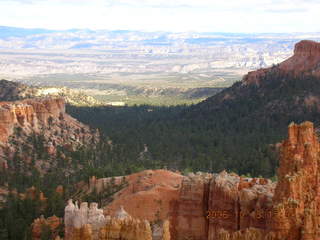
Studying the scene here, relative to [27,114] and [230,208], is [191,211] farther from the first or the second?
[27,114]

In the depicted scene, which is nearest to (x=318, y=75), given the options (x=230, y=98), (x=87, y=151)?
(x=230, y=98)

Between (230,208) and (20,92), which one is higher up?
(230,208)

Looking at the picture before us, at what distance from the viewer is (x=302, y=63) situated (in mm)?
113188

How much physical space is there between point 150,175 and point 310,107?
5758 centimetres

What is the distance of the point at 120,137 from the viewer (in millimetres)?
93688

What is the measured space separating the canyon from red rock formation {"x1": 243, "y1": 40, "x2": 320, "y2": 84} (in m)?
74.8

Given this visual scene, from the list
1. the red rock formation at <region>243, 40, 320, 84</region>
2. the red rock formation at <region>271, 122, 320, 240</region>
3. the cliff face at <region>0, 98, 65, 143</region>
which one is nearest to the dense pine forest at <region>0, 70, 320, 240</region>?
the red rock formation at <region>243, 40, 320, 84</region>

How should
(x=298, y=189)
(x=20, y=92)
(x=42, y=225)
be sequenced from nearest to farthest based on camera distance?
(x=298, y=189) < (x=42, y=225) < (x=20, y=92)

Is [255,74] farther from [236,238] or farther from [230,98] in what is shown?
[236,238]

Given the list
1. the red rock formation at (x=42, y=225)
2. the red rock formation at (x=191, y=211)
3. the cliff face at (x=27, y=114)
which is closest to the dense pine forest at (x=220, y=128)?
the cliff face at (x=27, y=114)

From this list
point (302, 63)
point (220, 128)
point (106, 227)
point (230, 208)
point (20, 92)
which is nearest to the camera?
point (106, 227)

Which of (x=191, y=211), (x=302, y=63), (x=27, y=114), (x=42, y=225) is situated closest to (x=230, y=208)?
(x=191, y=211)

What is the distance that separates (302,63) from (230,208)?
8511 cm

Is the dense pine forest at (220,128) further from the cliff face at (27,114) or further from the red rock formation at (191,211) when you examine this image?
the red rock formation at (191,211)
